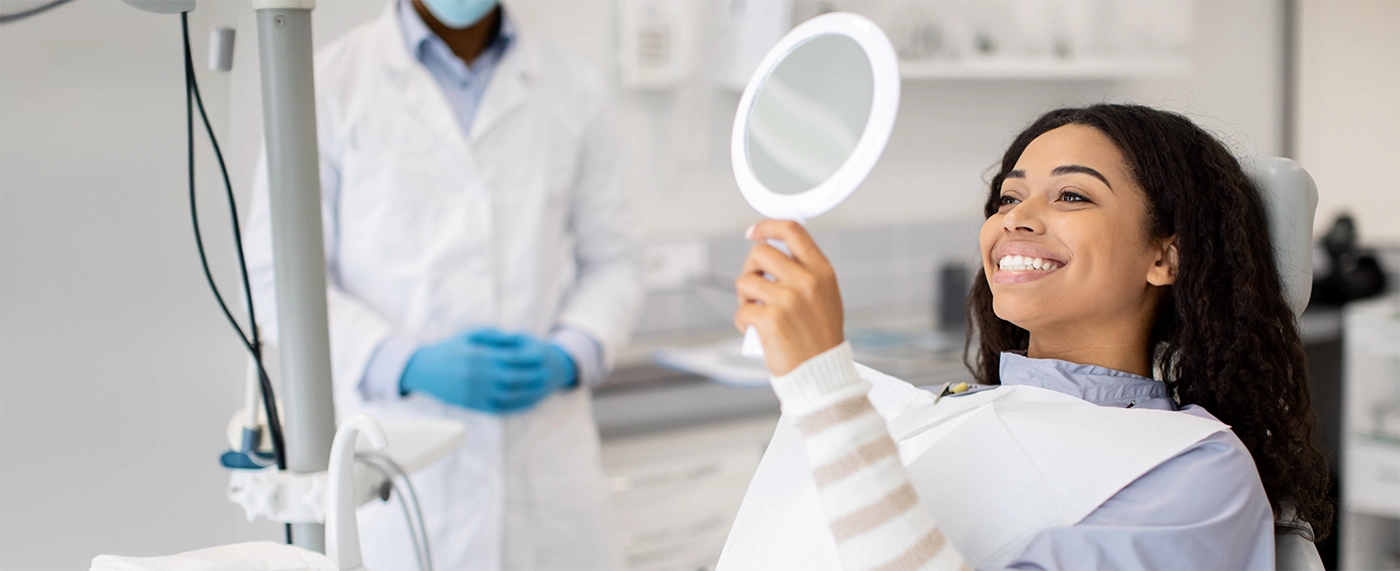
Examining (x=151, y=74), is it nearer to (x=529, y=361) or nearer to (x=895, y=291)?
(x=529, y=361)

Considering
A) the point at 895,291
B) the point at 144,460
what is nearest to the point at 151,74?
the point at 144,460

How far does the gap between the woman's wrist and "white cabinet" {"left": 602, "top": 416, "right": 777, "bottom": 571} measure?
57.2 inches

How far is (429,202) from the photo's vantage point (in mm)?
1677

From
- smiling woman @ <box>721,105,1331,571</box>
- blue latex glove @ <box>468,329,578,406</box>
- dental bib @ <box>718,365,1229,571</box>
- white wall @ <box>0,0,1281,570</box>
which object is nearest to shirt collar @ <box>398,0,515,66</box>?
blue latex glove @ <box>468,329,578,406</box>

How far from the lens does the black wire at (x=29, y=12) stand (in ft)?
2.72

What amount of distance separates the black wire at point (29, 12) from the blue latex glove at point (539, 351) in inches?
34.1

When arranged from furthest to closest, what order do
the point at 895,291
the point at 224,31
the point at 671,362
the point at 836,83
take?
the point at 895,291
the point at 671,362
the point at 224,31
the point at 836,83

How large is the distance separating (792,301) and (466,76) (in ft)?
3.76

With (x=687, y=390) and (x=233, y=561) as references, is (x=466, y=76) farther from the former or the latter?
(x=233, y=561)

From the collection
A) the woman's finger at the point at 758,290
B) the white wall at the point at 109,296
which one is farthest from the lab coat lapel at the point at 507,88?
the woman's finger at the point at 758,290

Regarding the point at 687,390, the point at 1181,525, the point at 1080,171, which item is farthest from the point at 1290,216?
the point at 687,390

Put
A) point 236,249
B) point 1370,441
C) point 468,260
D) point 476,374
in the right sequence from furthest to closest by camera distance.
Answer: point 1370,441 → point 468,260 → point 476,374 → point 236,249

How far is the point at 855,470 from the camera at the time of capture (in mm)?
738

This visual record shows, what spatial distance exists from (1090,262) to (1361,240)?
2.79 m
